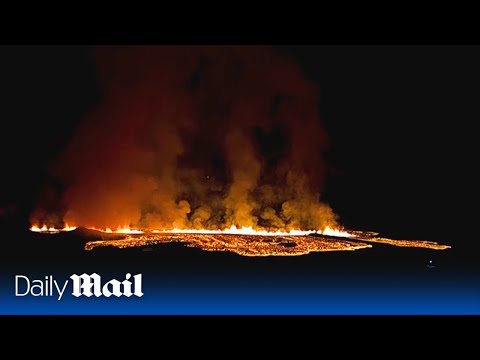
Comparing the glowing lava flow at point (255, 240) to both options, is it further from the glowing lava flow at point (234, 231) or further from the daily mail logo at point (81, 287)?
the daily mail logo at point (81, 287)

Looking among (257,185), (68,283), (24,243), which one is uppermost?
(257,185)

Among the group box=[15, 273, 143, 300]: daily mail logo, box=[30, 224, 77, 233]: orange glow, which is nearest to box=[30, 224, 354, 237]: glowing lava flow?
box=[30, 224, 77, 233]: orange glow

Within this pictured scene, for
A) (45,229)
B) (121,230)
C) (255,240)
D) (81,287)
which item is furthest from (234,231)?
(45,229)

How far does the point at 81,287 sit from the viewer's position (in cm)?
447

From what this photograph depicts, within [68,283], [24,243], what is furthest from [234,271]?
[24,243]

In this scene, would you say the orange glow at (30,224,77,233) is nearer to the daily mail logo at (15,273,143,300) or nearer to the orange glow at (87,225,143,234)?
the orange glow at (87,225,143,234)

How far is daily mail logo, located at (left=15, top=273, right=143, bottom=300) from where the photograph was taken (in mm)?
4449

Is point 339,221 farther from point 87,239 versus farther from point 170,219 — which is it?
point 87,239

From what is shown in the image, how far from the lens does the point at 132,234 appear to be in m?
4.88

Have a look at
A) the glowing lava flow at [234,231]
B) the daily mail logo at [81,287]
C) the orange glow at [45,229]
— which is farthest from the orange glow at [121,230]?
the daily mail logo at [81,287]

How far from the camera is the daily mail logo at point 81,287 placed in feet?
14.6

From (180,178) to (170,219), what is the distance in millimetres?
301
